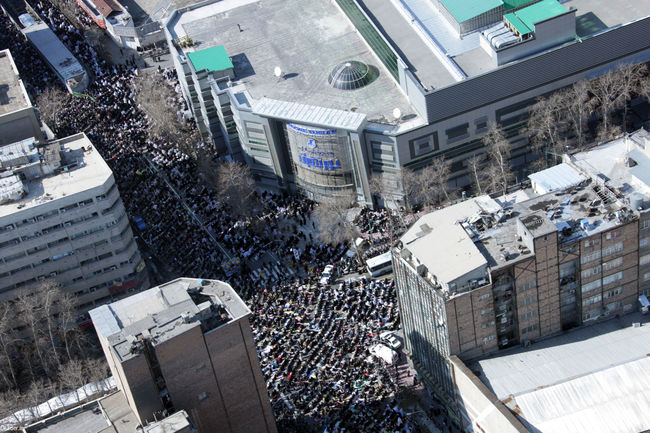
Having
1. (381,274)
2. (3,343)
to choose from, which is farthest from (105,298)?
(381,274)

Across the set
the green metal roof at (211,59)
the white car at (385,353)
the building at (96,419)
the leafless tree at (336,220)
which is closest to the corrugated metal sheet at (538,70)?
the leafless tree at (336,220)

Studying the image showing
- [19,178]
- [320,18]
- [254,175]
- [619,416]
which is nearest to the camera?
[619,416]

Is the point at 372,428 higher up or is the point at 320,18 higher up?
the point at 320,18

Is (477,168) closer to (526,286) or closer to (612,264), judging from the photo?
(612,264)

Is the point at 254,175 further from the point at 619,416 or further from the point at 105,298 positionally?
the point at 619,416

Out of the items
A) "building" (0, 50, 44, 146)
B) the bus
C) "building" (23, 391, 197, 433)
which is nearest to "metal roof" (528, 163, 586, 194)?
the bus

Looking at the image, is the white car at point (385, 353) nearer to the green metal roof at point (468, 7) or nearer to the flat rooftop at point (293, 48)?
the flat rooftop at point (293, 48)
